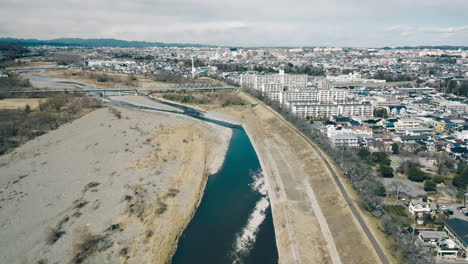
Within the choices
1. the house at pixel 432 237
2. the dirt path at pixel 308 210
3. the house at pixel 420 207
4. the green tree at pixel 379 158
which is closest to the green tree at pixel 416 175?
the green tree at pixel 379 158

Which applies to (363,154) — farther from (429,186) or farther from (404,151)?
(429,186)

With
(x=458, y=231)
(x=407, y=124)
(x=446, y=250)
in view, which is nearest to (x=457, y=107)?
(x=407, y=124)

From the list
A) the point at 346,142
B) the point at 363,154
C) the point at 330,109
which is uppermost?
the point at 330,109

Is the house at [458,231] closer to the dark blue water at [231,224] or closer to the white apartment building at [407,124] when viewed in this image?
the dark blue water at [231,224]

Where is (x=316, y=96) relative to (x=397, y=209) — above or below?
above

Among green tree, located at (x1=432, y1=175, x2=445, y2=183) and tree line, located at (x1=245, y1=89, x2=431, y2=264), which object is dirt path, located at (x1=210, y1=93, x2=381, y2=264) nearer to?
tree line, located at (x1=245, y1=89, x2=431, y2=264)

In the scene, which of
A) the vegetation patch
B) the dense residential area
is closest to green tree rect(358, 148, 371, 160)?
the dense residential area

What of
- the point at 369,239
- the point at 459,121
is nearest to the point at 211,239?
the point at 369,239
